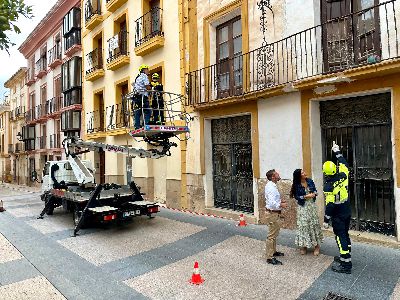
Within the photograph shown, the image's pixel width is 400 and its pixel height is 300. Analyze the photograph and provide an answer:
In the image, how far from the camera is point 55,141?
74.6ft

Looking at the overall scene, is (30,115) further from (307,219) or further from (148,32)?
(307,219)

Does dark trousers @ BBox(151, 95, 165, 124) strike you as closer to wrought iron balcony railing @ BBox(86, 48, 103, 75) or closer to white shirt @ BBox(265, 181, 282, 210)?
white shirt @ BBox(265, 181, 282, 210)

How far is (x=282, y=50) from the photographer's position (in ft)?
26.3

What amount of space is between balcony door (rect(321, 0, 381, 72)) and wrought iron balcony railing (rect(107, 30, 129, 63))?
1006 cm

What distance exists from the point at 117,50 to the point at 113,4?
88.9 inches

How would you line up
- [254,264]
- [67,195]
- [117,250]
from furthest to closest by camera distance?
[67,195] → [117,250] → [254,264]

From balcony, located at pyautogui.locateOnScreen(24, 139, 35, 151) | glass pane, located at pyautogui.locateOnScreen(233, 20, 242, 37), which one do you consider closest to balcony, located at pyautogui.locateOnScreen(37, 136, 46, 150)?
balcony, located at pyautogui.locateOnScreen(24, 139, 35, 151)

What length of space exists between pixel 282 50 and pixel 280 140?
248 cm

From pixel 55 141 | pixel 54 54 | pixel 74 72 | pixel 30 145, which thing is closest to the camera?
pixel 74 72

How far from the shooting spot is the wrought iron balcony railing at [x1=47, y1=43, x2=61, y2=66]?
22.5 meters

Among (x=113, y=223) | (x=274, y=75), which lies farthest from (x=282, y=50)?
(x=113, y=223)

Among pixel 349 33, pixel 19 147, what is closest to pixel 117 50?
pixel 349 33

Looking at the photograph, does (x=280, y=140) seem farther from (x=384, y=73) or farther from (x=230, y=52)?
(x=230, y=52)

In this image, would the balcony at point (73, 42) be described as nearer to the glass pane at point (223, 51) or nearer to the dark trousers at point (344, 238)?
the glass pane at point (223, 51)
